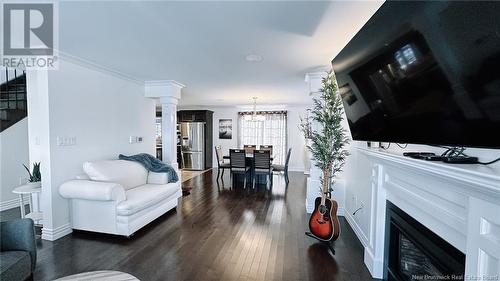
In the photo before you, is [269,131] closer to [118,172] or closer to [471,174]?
[118,172]

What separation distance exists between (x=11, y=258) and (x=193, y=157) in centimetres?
586

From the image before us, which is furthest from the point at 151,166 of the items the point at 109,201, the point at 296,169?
the point at 296,169

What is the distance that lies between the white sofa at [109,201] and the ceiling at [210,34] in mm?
1559

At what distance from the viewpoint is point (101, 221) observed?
2.68 m

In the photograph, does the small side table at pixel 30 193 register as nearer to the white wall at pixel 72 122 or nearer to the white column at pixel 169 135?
the white wall at pixel 72 122

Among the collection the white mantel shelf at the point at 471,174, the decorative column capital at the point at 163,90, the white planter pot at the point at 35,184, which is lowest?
the white planter pot at the point at 35,184

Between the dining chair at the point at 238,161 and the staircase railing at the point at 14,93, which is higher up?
the staircase railing at the point at 14,93

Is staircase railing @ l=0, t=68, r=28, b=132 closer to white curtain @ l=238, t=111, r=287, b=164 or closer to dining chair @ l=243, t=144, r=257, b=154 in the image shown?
dining chair @ l=243, t=144, r=257, b=154

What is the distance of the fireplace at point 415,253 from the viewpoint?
46.2 inches

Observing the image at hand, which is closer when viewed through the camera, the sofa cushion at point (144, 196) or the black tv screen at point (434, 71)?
the black tv screen at point (434, 71)

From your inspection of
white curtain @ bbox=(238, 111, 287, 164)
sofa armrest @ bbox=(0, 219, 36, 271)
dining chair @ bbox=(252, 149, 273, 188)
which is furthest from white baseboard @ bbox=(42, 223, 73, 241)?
white curtain @ bbox=(238, 111, 287, 164)

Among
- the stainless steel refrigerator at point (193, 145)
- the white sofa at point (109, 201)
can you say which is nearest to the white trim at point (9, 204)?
the white sofa at point (109, 201)

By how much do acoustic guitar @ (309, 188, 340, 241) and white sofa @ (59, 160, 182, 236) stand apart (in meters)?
2.16

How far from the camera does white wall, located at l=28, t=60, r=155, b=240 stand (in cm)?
264
